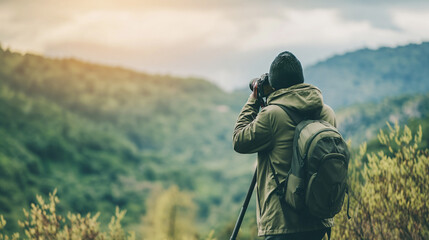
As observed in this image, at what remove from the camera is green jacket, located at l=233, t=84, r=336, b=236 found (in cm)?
279

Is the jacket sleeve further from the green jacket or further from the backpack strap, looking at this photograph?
the backpack strap

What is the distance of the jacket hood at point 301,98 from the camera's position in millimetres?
2852

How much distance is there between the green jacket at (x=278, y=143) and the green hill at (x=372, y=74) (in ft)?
403

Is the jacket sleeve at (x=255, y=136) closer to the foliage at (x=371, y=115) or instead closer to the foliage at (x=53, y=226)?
the foliage at (x=53, y=226)

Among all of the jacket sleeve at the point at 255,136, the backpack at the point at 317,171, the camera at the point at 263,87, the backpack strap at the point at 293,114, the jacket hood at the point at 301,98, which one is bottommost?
the backpack at the point at 317,171

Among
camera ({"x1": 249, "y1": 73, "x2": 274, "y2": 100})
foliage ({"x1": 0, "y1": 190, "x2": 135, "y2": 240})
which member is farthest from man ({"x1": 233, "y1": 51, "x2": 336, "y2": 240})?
foliage ({"x1": 0, "y1": 190, "x2": 135, "y2": 240})

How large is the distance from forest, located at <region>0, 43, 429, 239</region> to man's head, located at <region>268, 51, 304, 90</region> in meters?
32.3

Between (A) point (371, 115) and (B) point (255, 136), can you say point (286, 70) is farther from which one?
(A) point (371, 115)

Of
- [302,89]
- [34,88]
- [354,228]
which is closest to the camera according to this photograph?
[302,89]

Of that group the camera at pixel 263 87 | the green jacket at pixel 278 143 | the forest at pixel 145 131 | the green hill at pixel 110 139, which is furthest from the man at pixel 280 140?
the green hill at pixel 110 139

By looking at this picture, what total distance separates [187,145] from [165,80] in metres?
43.3

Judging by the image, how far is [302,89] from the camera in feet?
9.51

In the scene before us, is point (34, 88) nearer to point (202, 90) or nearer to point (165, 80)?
point (165, 80)

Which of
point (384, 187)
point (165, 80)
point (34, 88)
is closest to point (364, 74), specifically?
point (165, 80)
